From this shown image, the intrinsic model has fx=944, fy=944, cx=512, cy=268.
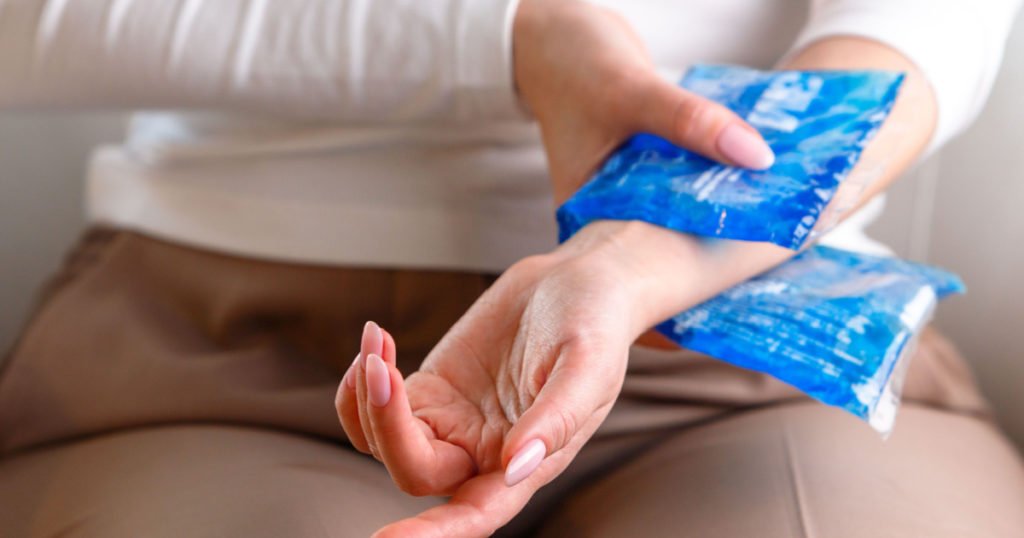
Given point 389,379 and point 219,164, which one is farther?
point 219,164

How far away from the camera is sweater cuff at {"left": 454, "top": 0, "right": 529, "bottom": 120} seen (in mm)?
539

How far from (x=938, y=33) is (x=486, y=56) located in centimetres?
26

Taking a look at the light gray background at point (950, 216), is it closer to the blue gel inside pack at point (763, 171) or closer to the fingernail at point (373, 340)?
the blue gel inside pack at point (763, 171)

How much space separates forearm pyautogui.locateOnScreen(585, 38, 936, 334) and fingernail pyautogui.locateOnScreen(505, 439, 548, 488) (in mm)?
118

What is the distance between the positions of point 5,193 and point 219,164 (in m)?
0.37

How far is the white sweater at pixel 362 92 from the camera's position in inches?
21.9

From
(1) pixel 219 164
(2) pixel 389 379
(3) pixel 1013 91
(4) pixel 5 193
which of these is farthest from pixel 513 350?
(4) pixel 5 193

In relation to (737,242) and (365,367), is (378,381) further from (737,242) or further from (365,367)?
(737,242)

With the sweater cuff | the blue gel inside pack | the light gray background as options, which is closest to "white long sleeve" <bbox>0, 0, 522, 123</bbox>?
the sweater cuff

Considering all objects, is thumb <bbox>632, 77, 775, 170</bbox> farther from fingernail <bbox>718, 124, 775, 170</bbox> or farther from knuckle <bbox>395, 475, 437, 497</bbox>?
knuckle <bbox>395, 475, 437, 497</bbox>

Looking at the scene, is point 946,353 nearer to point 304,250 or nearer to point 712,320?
point 712,320

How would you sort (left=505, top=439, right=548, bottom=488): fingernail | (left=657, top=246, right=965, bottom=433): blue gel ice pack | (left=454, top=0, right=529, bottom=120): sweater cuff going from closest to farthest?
(left=505, top=439, right=548, bottom=488): fingernail, (left=657, top=246, right=965, bottom=433): blue gel ice pack, (left=454, top=0, right=529, bottom=120): sweater cuff

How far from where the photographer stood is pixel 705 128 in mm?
452

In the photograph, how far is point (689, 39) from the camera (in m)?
0.61
